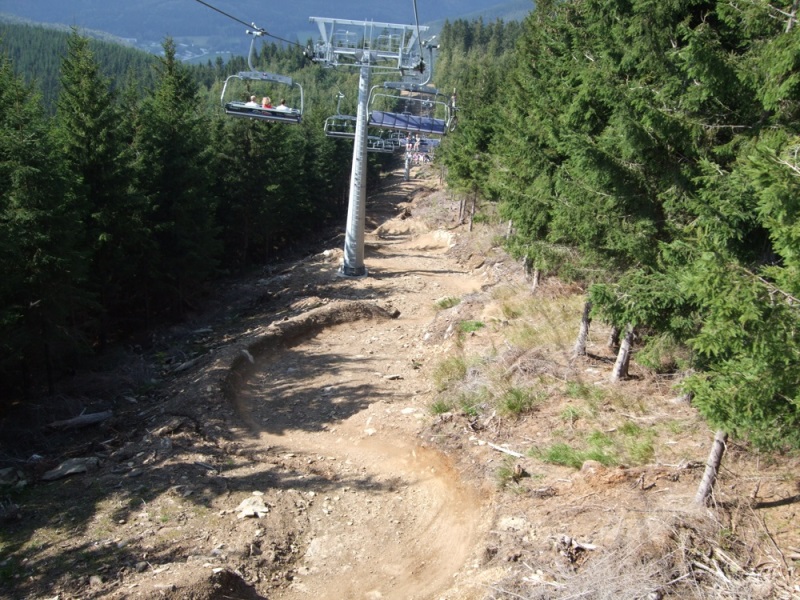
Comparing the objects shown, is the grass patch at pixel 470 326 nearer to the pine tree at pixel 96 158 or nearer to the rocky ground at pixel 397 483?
the rocky ground at pixel 397 483

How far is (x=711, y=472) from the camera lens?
6727mm

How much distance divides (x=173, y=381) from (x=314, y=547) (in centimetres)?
867

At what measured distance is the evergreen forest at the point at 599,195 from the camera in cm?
547

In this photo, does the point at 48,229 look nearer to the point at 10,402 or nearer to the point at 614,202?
the point at 10,402

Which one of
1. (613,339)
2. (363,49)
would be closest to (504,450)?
(613,339)

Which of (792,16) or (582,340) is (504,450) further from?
(792,16)

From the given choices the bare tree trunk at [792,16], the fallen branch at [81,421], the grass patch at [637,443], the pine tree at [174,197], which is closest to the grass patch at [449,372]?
the grass patch at [637,443]

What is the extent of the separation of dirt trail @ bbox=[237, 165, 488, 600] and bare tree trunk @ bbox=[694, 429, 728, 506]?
303 centimetres

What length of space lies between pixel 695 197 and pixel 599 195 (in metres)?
1.86

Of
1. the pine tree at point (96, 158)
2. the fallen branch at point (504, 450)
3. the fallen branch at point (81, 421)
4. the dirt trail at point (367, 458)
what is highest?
the pine tree at point (96, 158)

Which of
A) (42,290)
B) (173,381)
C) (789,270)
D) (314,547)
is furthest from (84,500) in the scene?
(789,270)

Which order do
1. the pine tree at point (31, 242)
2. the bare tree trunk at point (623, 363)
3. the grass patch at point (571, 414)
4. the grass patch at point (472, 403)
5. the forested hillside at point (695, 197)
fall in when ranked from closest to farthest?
the forested hillside at point (695, 197)
the grass patch at point (571, 414)
the bare tree trunk at point (623, 363)
the grass patch at point (472, 403)
the pine tree at point (31, 242)

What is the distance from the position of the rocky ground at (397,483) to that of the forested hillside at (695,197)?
124cm

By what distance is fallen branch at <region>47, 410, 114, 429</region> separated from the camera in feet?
41.6
